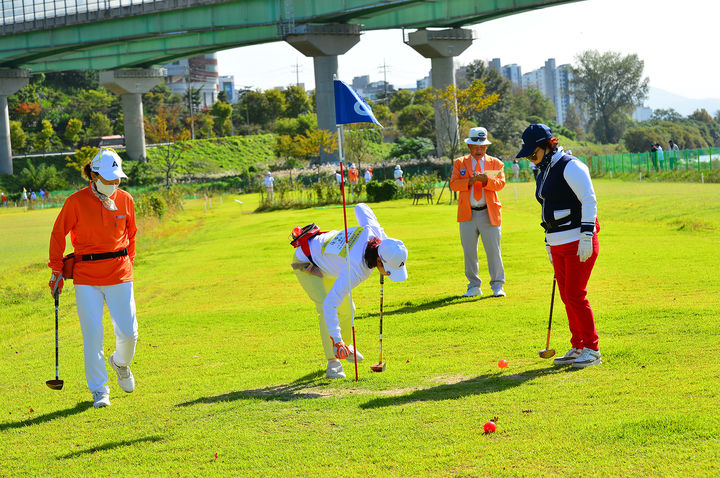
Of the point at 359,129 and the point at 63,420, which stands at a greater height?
the point at 359,129

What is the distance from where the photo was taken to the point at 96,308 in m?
7.81

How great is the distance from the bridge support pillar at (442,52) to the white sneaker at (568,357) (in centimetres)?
5220

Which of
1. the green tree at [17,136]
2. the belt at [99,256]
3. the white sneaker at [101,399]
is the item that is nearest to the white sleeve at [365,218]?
the belt at [99,256]

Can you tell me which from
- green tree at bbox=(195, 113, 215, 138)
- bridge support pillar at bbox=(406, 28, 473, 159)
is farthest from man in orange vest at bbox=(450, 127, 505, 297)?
green tree at bbox=(195, 113, 215, 138)

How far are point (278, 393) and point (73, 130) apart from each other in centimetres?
8782

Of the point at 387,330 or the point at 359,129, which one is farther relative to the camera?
the point at 359,129

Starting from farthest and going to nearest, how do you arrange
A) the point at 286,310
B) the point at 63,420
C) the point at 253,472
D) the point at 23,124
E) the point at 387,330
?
1. the point at 23,124
2. the point at 286,310
3. the point at 387,330
4. the point at 63,420
5. the point at 253,472

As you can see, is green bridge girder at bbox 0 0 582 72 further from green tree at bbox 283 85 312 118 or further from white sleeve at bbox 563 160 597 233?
white sleeve at bbox 563 160 597 233

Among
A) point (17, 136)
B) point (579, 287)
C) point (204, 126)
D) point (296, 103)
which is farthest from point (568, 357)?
point (296, 103)

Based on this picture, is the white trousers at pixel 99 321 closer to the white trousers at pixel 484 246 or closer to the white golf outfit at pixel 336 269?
the white golf outfit at pixel 336 269

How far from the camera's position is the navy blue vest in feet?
25.6

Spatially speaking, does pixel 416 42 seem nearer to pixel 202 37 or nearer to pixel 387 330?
pixel 202 37

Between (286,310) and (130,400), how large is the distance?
511 centimetres

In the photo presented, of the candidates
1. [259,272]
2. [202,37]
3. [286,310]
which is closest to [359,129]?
[202,37]
